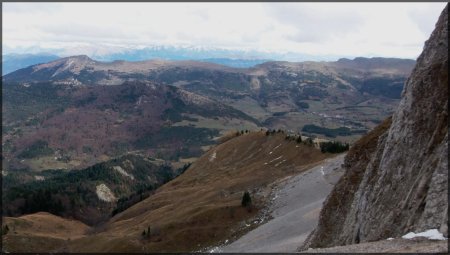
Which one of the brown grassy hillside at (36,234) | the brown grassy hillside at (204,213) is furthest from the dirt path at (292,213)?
the brown grassy hillside at (36,234)

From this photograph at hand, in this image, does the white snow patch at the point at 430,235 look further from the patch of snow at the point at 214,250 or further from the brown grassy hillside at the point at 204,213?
the brown grassy hillside at the point at 204,213

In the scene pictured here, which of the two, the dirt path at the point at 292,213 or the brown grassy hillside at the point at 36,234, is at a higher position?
the dirt path at the point at 292,213

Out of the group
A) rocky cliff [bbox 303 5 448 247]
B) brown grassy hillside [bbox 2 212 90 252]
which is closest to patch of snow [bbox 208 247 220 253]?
rocky cliff [bbox 303 5 448 247]

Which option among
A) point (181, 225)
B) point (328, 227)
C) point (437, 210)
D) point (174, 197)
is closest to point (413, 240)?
point (437, 210)

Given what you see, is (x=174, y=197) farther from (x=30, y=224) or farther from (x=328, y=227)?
(x=328, y=227)

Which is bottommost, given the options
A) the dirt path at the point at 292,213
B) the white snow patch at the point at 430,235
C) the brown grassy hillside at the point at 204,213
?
the brown grassy hillside at the point at 204,213

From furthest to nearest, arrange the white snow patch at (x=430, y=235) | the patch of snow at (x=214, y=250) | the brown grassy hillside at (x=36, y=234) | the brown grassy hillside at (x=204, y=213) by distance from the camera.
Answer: the brown grassy hillside at (x=36, y=234)
the brown grassy hillside at (x=204, y=213)
the patch of snow at (x=214, y=250)
the white snow patch at (x=430, y=235)

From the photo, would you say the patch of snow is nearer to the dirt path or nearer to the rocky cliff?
the dirt path
